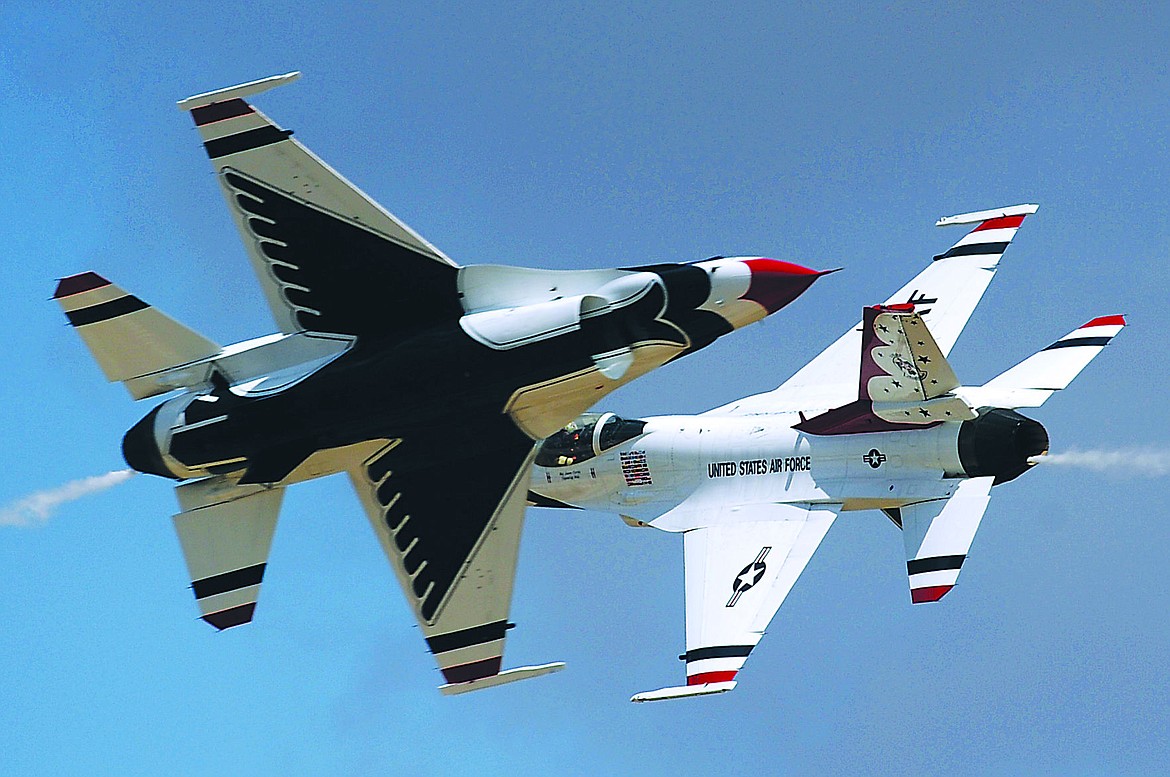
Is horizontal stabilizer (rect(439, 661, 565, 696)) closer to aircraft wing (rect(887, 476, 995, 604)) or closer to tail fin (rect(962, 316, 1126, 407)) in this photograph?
aircraft wing (rect(887, 476, 995, 604))

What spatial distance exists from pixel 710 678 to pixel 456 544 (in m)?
5.63

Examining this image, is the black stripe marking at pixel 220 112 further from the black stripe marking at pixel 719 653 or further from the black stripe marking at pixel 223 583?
the black stripe marking at pixel 719 653

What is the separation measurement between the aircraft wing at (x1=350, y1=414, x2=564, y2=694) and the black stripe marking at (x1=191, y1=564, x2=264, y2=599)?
208 cm

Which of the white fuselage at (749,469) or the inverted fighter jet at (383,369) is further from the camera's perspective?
the white fuselage at (749,469)

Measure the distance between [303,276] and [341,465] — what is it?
9.36 feet

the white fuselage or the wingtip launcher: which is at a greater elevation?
the wingtip launcher

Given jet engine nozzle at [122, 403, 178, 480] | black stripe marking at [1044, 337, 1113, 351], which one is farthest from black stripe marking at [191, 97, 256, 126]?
black stripe marking at [1044, 337, 1113, 351]

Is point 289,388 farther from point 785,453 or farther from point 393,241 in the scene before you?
point 785,453

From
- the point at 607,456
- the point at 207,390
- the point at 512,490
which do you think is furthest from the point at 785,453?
the point at 207,390

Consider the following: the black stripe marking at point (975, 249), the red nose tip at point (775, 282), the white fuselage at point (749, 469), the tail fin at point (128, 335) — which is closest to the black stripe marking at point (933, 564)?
the white fuselage at point (749, 469)

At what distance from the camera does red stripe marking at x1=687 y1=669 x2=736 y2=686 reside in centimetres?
2816

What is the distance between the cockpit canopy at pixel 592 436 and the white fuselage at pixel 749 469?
0.50 ft

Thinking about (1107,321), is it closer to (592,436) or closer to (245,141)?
(592,436)

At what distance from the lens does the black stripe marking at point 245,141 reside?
24750 mm
